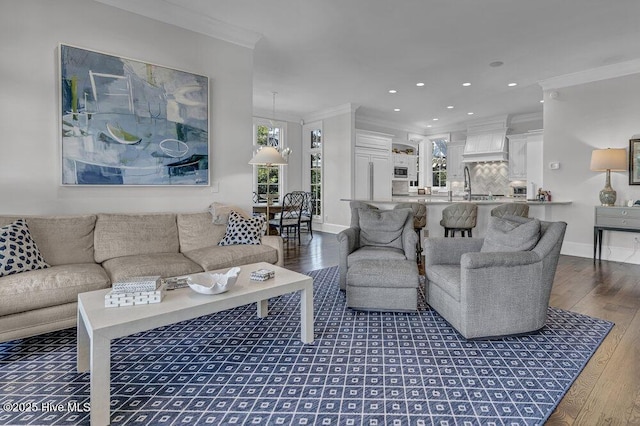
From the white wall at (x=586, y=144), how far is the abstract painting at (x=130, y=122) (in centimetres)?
545

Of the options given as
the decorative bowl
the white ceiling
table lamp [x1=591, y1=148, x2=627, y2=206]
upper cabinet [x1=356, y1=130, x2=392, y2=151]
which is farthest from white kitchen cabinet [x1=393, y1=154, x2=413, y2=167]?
the decorative bowl

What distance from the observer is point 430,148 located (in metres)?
10.2

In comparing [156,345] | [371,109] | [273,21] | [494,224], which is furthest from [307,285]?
[371,109]

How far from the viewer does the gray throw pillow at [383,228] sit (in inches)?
152

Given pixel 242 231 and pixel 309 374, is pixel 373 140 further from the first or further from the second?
pixel 309 374

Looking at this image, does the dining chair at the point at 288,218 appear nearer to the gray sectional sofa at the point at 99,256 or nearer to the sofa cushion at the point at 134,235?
the gray sectional sofa at the point at 99,256

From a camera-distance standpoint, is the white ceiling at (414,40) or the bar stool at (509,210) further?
the bar stool at (509,210)

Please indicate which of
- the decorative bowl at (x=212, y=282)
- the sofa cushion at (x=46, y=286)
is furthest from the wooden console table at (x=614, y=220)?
the sofa cushion at (x=46, y=286)

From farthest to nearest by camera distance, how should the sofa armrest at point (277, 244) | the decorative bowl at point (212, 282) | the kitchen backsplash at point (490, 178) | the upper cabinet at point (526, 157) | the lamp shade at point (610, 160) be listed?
1. the kitchen backsplash at point (490, 178)
2. the upper cabinet at point (526, 157)
3. the lamp shade at point (610, 160)
4. the sofa armrest at point (277, 244)
5. the decorative bowl at point (212, 282)

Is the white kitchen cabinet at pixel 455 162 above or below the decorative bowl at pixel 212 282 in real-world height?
above

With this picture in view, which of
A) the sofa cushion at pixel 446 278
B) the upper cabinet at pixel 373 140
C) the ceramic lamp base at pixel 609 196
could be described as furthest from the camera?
the upper cabinet at pixel 373 140

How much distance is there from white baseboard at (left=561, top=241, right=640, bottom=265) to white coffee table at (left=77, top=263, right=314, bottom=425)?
206 inches

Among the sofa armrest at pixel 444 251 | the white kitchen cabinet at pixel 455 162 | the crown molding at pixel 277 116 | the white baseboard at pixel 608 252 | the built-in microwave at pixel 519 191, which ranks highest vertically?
the crown molding at pixel 277 116

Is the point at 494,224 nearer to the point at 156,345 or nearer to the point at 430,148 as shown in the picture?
the point at 156,345
